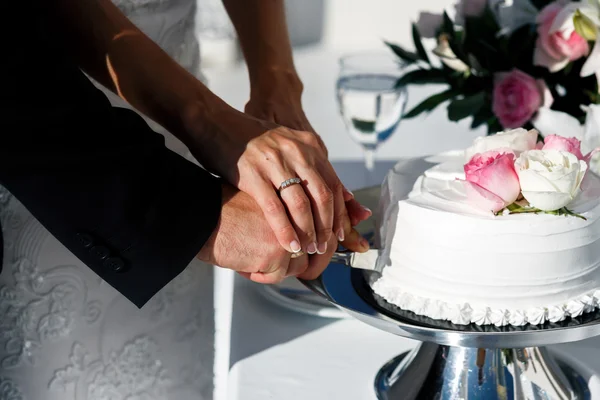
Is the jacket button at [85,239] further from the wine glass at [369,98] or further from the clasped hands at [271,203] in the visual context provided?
the wine glass at [369,98]

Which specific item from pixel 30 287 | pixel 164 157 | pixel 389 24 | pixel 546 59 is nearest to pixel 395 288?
pixel 164 157

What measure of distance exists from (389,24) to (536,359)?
305cm

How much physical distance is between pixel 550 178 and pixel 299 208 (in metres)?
0.26

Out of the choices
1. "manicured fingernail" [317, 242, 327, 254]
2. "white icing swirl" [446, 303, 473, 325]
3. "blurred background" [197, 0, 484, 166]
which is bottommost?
"blurred background" [197, 0, 484, 166]

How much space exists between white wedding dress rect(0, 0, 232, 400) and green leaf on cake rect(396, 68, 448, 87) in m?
0.40

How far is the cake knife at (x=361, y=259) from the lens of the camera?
99 cm

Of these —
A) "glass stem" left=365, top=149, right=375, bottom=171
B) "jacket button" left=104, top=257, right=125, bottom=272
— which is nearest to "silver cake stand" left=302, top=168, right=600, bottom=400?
"jacket button" left=104, top=257, right=125, bottom=272

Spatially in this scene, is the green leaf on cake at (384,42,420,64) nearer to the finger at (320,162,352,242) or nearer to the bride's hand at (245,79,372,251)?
the bride's hand at (245,79,372,251)

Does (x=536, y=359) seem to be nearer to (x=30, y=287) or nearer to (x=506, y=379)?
(x=506, y=379)

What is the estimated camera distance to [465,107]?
1.47 meters

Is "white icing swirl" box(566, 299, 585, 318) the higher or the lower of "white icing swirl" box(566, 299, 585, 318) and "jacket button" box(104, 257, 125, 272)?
A: the lower

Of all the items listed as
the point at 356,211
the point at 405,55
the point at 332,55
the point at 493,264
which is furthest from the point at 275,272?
the point at 332,55

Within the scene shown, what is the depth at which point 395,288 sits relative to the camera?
0.95 metres

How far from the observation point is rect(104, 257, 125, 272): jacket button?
87 cm
